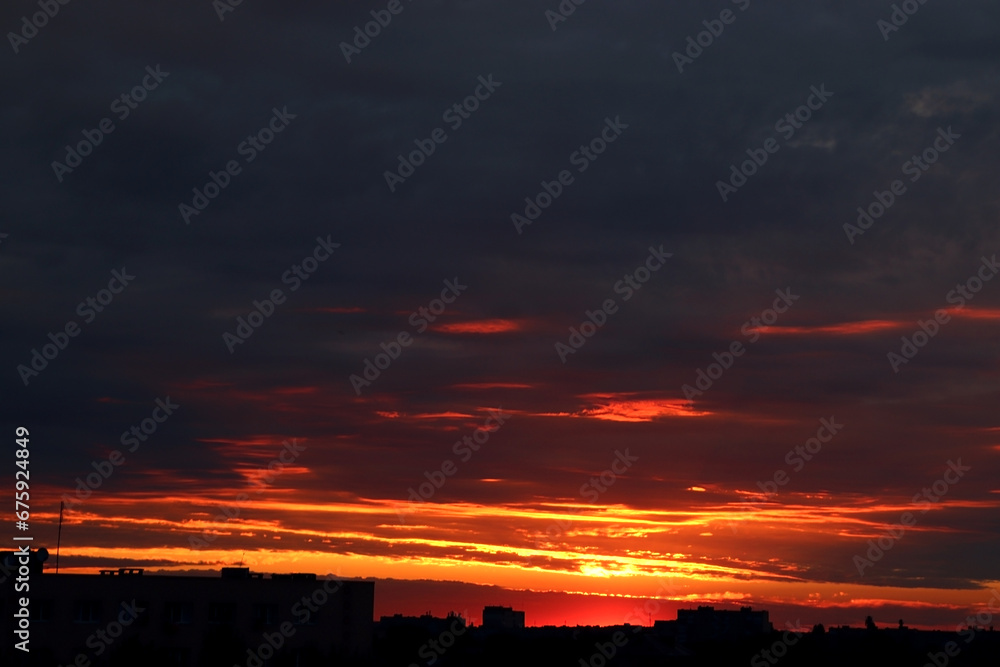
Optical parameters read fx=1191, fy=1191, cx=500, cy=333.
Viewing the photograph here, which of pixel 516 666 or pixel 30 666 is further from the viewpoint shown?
pixel 516 666

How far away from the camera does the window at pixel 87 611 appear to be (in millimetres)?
85938

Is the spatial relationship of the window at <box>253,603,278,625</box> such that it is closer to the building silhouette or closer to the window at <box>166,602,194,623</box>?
the building silhouette

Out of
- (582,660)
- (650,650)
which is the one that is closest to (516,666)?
(582,660)

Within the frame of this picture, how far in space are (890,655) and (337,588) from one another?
8313 centimetres

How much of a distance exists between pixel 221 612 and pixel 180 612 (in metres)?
3.01

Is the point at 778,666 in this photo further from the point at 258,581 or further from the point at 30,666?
the point at 30,666

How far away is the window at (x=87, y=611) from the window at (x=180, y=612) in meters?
5.13

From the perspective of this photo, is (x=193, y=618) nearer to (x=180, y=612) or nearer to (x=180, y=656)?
(x=180, y=612)

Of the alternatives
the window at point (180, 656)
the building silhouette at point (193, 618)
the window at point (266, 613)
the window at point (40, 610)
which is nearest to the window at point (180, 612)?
the building silhouette at point (193, 618)

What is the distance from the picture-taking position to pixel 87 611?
86.4 metres

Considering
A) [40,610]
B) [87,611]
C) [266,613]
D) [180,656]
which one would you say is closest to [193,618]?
[180,656]

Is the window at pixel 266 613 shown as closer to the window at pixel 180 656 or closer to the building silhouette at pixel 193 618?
the building silhouette at pixel 193 618

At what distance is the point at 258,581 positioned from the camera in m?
90.9

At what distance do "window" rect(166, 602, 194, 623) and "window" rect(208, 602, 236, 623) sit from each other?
Result: 1.39m
